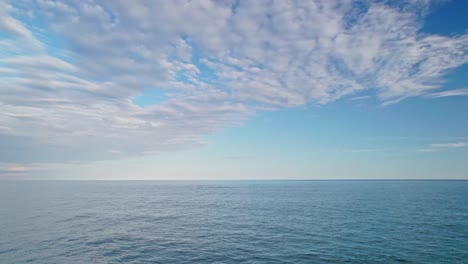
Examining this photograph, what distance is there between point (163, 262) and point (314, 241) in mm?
23775

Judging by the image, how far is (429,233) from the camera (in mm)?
44219

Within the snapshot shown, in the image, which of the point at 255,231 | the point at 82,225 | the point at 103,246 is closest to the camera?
the point at 103,246

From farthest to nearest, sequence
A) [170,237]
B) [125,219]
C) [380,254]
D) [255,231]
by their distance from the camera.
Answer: [125,219] < [255,231] < [170,237] < [380,254]

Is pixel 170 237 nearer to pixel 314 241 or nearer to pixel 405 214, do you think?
pixel 314 241

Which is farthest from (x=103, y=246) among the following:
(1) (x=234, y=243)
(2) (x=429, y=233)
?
(2) (x=429, y=233)

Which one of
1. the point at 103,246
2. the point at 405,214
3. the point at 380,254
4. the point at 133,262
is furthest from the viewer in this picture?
the point at 405,214

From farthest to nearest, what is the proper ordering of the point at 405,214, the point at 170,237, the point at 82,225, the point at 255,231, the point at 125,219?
the point at 405,214, the point at 125,219, the point at 82,225, the point at 255,231, the point at 170,237

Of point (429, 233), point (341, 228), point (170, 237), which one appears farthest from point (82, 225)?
point (429, 233)

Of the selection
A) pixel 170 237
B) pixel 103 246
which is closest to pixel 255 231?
pixel 170 237

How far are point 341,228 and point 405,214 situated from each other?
1155 inches

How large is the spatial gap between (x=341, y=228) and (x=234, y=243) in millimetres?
22962

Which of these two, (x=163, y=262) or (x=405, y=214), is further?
(x=405, y=214)

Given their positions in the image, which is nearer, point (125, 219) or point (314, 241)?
point (314, 241)

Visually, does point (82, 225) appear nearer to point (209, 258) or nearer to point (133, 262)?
point (133, 262)
